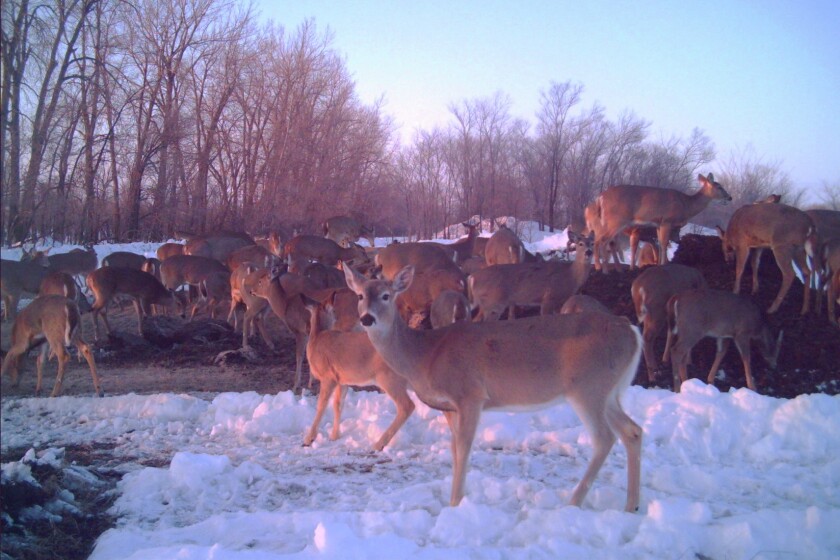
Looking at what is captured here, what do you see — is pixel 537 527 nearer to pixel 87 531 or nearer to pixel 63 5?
pixel 87 531

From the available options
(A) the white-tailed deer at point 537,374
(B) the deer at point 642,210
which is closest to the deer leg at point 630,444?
(A) the white-tailed deer at point 537,374

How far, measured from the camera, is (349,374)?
8.62 meters

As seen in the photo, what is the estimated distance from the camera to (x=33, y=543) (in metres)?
5.01

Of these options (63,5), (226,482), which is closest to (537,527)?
(226,482)

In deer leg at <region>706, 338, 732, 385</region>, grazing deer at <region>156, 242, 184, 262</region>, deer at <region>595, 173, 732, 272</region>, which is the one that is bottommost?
deer leg at <region>706, 338, 732, 385</region>

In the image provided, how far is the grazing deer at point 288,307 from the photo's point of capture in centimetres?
1253

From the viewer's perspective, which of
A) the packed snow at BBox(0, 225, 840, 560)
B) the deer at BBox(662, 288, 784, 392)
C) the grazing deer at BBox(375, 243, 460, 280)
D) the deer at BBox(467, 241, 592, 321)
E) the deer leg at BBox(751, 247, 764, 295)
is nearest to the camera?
the packed snow at BBox(0, 225, 840, 560)

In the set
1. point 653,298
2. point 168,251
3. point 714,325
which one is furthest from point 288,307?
point 168,251

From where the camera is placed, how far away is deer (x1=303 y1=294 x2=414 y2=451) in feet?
26.9

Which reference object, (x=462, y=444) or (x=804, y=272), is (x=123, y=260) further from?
(x=462, y=444)

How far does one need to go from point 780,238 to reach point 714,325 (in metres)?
2.99

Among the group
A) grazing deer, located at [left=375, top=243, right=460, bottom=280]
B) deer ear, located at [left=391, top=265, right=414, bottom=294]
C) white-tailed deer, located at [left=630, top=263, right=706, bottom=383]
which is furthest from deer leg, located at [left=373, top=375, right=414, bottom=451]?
grazing deer, located at [left=375, top=243, right=460, bottom=280]

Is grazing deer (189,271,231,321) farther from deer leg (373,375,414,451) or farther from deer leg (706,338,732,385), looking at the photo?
deer leg (706,338,732,385)

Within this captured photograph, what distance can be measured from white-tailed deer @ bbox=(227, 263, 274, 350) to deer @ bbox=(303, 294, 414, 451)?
225 inches
